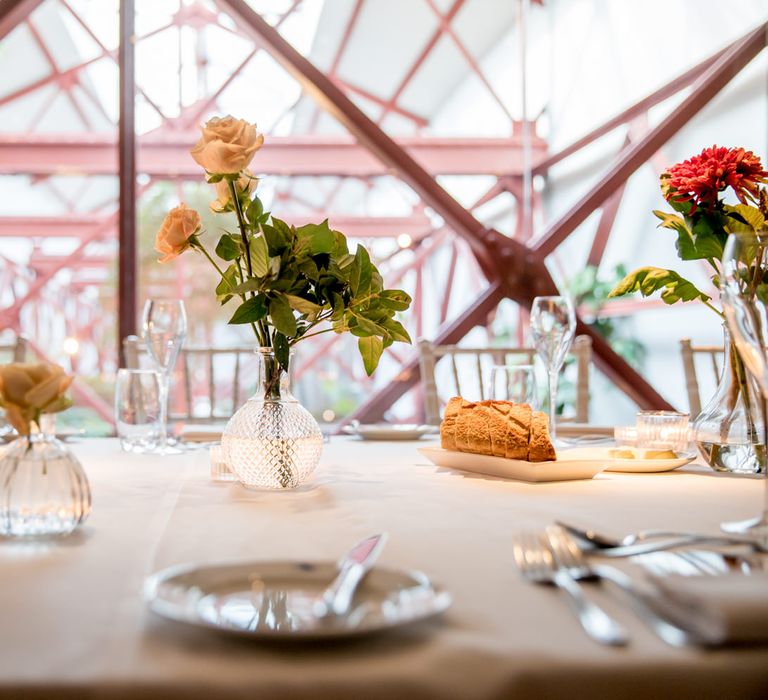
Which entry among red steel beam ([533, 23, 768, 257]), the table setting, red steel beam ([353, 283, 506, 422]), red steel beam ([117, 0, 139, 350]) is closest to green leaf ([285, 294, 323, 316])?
the table setting

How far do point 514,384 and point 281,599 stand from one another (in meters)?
0.73

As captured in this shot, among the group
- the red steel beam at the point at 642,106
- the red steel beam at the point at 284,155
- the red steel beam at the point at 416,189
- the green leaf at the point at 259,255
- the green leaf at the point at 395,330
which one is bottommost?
the green leaf at the point at 395,330

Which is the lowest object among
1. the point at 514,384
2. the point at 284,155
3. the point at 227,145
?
the point at 514,384

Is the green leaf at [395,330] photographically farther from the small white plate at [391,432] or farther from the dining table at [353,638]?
the small white plate at [391,432]

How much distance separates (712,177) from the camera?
1.05 m

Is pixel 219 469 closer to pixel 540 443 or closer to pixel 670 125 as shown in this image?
pixel 540 443

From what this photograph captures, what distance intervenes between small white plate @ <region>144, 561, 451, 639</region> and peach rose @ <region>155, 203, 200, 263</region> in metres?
0.48

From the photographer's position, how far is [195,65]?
6270 millimetres

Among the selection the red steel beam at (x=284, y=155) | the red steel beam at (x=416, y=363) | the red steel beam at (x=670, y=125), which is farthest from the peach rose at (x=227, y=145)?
the red steel beam at (x=284, y=155)

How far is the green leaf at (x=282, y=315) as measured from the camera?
0.86 metres

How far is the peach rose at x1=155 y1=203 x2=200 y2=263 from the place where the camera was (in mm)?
911

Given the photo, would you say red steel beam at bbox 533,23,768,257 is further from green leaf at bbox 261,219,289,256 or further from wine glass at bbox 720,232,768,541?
wine glass at bbox 720,232,768,541

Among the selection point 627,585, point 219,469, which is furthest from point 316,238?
point 627,585

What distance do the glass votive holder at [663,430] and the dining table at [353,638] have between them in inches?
10.4
